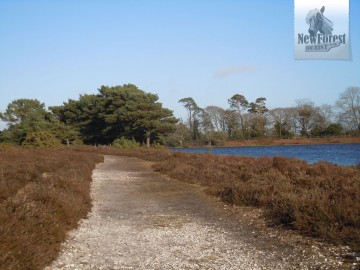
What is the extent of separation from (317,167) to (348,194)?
24.0 ft

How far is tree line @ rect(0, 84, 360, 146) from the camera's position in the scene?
2147 inches

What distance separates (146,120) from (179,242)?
46.2m

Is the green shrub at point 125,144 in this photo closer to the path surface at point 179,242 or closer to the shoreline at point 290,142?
the shoreline at point 290,142

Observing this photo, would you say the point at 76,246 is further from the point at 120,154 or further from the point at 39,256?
the point at 120,154

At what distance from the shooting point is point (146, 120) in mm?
52719

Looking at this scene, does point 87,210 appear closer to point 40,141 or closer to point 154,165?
point 154,165

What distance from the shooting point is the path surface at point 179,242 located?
5672 mm

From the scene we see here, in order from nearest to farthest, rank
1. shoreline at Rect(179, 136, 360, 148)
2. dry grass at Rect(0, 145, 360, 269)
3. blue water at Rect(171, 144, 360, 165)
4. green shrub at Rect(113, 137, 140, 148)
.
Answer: dry grass at Rect(0, 145, 360, 269)
blue water at Rect(171, 144, 360, 165)
green shrub at Rect(113, 137, 140, 148)
shoreline at Rect(179, 136, 360, 148)

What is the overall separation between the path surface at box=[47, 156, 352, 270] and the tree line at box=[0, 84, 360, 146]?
37.3 meters

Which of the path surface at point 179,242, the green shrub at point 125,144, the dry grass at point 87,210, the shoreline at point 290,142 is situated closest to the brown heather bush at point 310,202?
the dry grass at point 87,210

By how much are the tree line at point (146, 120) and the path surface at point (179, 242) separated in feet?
122

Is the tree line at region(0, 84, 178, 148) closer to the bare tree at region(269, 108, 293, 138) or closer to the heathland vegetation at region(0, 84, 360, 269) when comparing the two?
the heathland vegetation at region(0, 84, 360, 269)

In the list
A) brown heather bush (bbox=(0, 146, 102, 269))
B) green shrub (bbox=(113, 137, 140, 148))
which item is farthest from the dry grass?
green shrub (bbox=(113, 137, 140, 148))

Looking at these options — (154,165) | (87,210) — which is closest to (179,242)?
(87,210)
